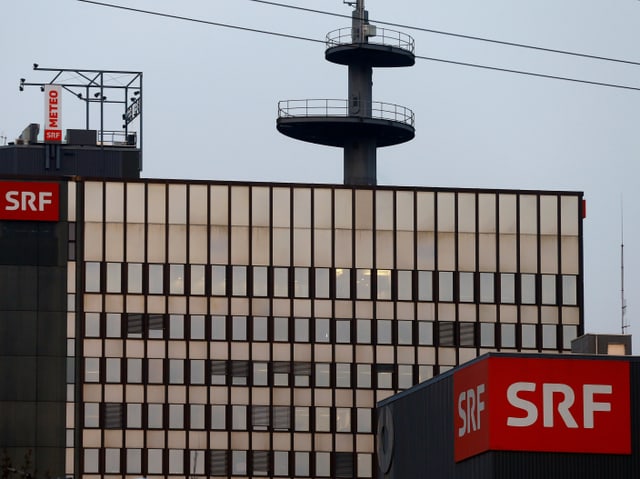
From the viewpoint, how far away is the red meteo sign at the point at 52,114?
5856 inches

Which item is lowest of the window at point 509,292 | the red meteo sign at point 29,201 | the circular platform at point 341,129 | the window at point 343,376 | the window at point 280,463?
the window at point 280,463

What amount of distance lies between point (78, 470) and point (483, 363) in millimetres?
65004

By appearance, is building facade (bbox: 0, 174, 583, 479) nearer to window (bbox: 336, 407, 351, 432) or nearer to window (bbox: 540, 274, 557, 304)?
window (bbox: 336, 407, 351, 432)

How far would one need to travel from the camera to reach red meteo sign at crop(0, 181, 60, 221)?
133375 millimetres

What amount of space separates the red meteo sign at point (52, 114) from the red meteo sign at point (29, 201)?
49.7 ft

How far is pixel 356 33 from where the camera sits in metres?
146

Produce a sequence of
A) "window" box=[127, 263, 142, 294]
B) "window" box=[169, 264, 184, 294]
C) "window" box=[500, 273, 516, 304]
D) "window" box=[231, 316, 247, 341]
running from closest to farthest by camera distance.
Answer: "window" box=[127, 263, 142, 294], "window" box=[169, 264, 184, 294], "window" box=[231, 316, 247, 341], "window" box=[500, 273, 516, 304]

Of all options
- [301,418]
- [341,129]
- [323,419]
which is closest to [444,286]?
[323,419]

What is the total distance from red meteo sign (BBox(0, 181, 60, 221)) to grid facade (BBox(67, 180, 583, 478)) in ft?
4.83

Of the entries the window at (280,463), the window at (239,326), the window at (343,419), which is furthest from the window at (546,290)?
the window at (280,463)

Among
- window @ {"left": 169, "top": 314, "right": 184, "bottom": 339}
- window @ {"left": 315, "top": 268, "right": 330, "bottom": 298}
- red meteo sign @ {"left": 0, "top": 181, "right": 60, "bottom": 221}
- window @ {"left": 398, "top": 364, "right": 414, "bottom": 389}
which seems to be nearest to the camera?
red meteo sign @ {"left": 0, "top": 181, "right": 60, "bottom": 221}

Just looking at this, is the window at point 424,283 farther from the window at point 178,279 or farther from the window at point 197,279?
Answer: the window at point 178,279

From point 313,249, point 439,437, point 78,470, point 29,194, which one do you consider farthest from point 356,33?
point 439,437

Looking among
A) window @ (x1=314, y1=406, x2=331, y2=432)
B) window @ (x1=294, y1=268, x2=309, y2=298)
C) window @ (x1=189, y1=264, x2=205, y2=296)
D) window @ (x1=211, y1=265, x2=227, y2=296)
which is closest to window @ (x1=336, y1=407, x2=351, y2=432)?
window @ (x1=314, y1=406, x2=331, y2=432)
